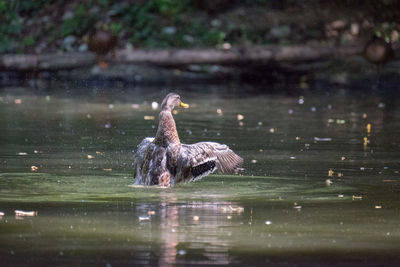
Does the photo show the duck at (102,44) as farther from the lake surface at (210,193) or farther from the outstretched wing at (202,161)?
the outstretched wing at (202,161)

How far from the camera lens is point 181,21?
29938 mm

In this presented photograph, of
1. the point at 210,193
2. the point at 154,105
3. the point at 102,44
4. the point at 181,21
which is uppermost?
→ the point at 181,21

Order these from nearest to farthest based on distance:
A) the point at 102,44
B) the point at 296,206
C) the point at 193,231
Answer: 1. the point at 193,231
2. the point at 296,206
3. the point at 102,44

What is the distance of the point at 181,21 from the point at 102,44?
2.97m

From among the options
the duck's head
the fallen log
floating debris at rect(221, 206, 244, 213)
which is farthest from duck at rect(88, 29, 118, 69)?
floating debris at rect(221, 206, 244, 213)

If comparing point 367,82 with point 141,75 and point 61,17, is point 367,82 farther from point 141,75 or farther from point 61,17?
point 61,17

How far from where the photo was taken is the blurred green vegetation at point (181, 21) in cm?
2931

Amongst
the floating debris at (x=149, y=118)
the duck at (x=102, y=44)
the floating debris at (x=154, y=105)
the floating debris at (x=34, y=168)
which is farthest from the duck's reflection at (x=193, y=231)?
the duck at (x=102, y=44)

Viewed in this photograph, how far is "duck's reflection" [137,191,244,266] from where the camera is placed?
7.80m

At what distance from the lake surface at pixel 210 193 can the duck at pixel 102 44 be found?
23.4 ft

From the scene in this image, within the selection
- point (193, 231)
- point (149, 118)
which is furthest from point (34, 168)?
point (149, 118)

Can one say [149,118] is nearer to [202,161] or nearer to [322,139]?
[322,139]

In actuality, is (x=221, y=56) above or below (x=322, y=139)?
above

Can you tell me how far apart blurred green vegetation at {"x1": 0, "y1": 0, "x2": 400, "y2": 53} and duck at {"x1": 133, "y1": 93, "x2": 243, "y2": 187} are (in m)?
17.1
